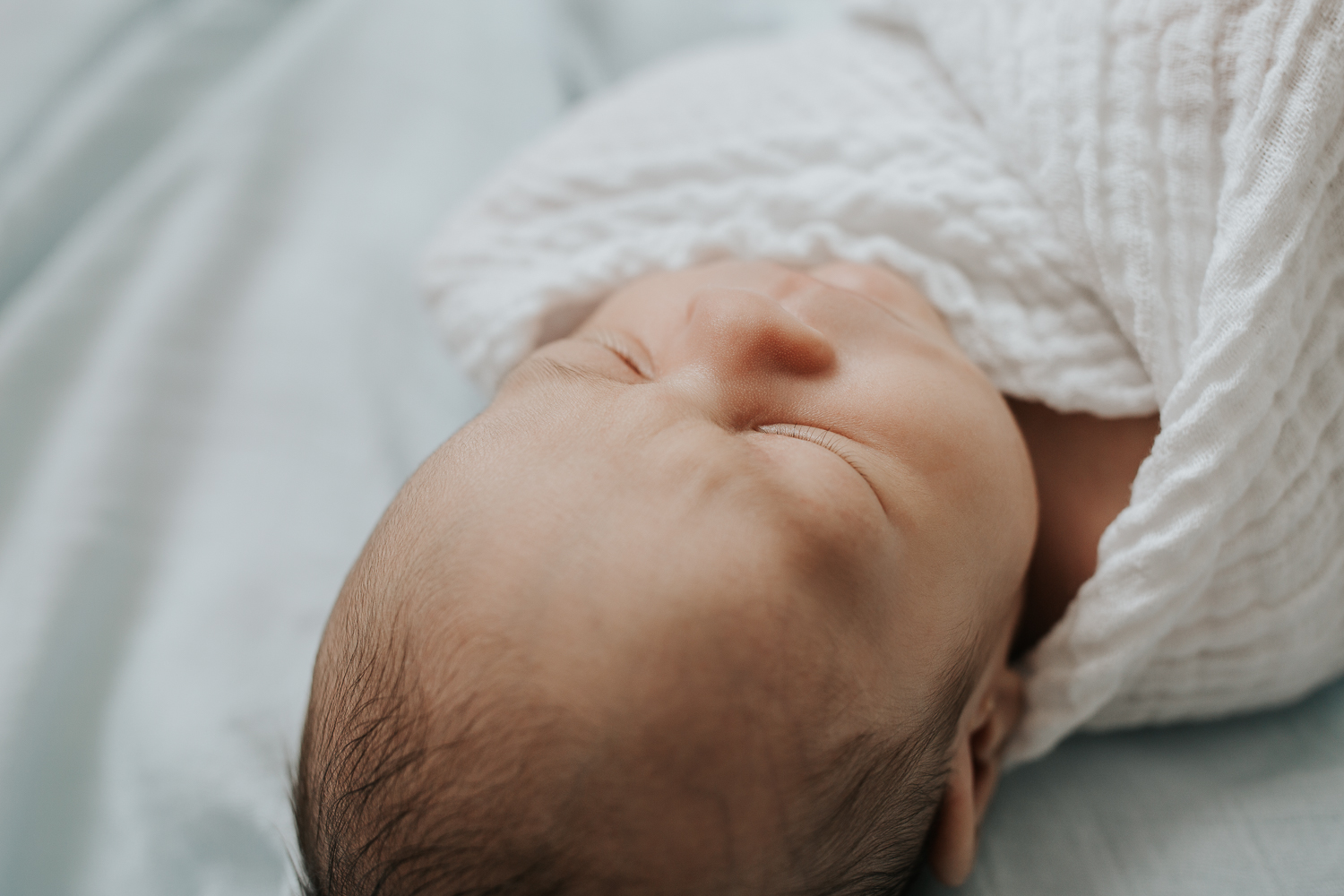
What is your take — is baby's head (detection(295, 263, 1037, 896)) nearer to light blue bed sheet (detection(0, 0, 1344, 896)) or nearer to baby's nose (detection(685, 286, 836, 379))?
baby's nose (detection(685, 286, 836, 379))

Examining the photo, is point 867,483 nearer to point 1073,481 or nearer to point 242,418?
point 1073,481

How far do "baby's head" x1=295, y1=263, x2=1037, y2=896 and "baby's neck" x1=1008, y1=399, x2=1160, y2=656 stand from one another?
0.10 m

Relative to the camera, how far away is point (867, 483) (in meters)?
0.57

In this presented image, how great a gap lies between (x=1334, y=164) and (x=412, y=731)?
2.29ft

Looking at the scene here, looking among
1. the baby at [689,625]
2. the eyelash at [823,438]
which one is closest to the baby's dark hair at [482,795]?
the baby at [689,625]

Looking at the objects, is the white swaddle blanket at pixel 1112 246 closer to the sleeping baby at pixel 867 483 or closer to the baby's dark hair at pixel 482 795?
the sleeping baby at pixel 867 483

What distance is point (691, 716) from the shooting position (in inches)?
19.5

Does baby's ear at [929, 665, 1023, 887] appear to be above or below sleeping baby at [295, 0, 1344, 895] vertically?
below

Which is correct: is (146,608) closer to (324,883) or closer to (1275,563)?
(324,883)

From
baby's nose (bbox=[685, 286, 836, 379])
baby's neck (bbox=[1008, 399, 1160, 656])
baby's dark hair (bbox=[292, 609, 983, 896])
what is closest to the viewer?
baby's dark hair (bbox=[292, 609, 983, 896])

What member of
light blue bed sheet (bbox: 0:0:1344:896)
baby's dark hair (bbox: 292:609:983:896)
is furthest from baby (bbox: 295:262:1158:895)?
light blue bed sheet (bbox: 0:0:1344:896)

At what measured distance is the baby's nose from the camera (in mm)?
608

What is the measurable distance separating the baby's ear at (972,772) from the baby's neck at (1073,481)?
96 mm

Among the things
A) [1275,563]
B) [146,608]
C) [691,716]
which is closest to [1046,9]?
[1275,563]
